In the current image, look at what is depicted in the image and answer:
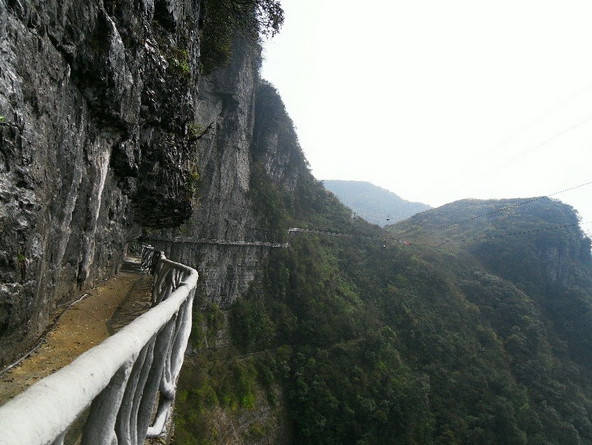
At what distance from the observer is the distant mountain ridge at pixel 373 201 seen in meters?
134

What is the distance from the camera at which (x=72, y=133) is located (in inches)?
132

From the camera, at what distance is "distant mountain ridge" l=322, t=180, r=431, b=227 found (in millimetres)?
134375

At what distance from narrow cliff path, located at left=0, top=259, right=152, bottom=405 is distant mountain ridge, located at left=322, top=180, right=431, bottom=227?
117 m

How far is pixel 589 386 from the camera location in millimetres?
35562

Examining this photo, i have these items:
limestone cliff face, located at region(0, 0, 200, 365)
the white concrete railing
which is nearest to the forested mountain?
limestone cliff face, located at region(0, 0, 200, 365)

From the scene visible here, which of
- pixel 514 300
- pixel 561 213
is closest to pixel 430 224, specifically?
pixel 561 213

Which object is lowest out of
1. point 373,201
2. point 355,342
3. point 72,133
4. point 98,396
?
point 355,342

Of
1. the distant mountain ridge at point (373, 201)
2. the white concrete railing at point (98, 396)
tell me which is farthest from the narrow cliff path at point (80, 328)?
the distant mountain ridge at point (373, 201)

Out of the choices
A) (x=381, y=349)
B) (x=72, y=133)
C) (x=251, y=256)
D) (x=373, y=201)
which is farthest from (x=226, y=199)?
(x=373, y=201)

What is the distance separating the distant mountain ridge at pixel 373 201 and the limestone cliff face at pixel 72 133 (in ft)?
378

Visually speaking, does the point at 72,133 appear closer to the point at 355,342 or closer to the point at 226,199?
the point at 226,199

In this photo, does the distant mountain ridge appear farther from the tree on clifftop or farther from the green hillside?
the tree on clifftop

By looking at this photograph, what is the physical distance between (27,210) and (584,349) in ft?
193

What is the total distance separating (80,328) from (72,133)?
2.12m
